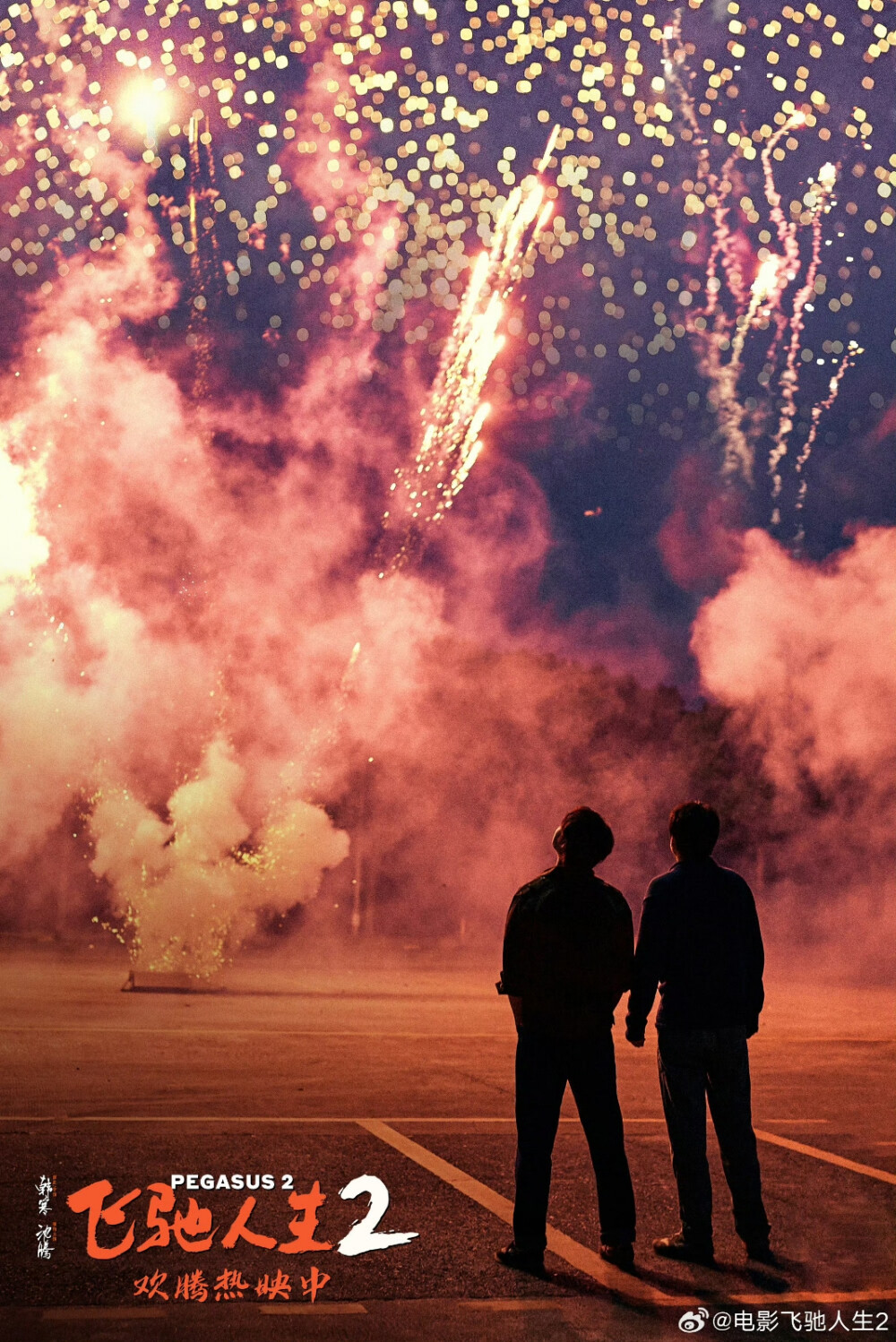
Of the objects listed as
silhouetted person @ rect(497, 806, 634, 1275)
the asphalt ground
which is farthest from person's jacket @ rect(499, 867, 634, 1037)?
the asphalt ground

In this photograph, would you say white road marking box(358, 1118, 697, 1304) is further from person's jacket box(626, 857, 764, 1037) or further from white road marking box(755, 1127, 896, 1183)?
white road marking box(755, 1127, 896, 1183)

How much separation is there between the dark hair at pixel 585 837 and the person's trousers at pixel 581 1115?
2.14 feet

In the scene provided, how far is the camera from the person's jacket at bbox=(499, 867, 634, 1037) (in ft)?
16.0

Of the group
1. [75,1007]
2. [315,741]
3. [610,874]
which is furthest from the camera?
[610,874]

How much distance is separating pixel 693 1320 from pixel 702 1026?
44.4 inches

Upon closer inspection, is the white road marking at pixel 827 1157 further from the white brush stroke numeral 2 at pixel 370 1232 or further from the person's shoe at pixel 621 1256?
the white brush stroke numeral 2 at pixel 370 1232

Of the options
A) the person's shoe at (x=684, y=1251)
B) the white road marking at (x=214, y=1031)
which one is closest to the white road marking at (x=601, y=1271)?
the person's shoe at (x=684, y=1251)

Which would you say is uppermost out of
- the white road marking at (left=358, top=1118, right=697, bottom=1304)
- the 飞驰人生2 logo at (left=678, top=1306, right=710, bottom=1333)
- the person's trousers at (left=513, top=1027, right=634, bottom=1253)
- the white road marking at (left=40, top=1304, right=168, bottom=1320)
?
the person's trousers at (left=513, top=1027, right=634, bottom=1253)

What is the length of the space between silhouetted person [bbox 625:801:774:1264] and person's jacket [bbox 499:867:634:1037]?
0.14 metres

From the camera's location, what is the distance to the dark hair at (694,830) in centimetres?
528

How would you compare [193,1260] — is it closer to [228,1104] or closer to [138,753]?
[228,1104]

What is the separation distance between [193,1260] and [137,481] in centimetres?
1580

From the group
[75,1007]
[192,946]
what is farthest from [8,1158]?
[192,946]

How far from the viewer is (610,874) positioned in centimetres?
3306
